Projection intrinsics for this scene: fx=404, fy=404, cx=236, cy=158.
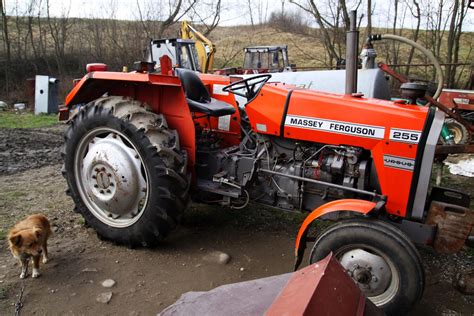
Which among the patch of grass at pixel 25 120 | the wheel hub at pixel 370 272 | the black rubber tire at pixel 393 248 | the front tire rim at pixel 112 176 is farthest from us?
the patch of grass at pixel 25 120

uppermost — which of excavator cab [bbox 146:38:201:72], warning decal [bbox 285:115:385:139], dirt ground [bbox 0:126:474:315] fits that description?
excavator cab [bbox 146:38:201:72]

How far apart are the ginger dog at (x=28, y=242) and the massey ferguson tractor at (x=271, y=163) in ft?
1.66

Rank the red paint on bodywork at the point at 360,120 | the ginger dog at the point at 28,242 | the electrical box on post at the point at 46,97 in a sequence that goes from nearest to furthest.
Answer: the red paint on bodywork at the point at 360,120 < the ginger dog at the point at 28,242 < the electrical box on post at the point at 46,97

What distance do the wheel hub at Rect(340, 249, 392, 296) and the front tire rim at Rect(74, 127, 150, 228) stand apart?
5.02 feet

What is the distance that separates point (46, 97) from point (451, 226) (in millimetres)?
11264

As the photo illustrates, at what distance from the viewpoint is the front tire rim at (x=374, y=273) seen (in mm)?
2262

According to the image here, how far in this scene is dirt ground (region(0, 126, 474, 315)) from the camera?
252 centimetres

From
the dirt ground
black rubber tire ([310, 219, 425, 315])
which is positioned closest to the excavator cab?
the dirt ground

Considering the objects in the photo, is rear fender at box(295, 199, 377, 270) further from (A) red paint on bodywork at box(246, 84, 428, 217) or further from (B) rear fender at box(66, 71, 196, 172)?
(B) rear fender at box(66, 71, 196, 172)

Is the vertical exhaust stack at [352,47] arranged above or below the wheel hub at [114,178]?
above

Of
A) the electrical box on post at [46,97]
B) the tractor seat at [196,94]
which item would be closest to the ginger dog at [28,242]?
the tractor seat at [196,94]

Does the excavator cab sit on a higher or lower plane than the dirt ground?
higher

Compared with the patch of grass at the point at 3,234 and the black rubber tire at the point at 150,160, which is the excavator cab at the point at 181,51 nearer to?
the black rubber tire at the point at 150,160

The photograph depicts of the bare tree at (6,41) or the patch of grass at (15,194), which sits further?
the bare tree at (6,41)
